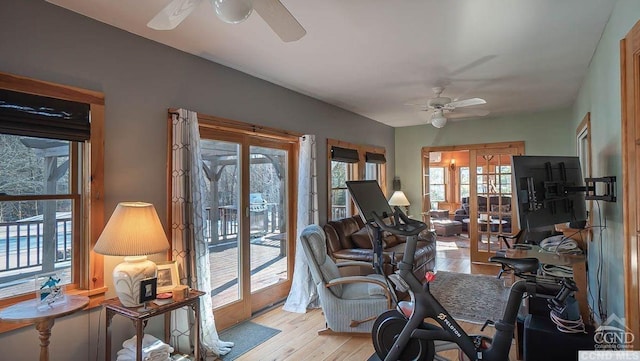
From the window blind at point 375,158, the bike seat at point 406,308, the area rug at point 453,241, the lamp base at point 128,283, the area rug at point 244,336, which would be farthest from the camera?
the area rug at point 453,241

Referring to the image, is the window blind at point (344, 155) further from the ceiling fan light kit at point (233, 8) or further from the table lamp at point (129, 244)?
the ceiling fan light kit at point (233, 8)

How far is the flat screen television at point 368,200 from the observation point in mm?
2279

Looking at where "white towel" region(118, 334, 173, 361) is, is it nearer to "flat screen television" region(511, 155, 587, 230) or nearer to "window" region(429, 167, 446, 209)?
"flat screen television" region(511, 155, 587, 230)

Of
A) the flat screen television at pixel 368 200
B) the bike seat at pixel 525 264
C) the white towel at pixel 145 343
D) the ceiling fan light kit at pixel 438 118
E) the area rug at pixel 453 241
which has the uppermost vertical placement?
the ceiling fan light kit at pixel 438 118

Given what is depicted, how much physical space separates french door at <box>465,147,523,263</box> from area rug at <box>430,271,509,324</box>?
1.14 meters

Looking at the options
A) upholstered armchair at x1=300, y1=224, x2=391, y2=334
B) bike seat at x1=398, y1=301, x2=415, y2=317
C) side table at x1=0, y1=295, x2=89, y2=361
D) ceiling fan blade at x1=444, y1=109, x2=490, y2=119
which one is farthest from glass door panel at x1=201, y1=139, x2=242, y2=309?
ceiling fan blade at x1=444, y1=109, x2=490, y2=119

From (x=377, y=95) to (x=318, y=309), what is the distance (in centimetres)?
278

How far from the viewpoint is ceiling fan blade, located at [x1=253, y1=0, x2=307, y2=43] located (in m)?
1.68

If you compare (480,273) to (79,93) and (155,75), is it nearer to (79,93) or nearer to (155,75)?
(155,75)

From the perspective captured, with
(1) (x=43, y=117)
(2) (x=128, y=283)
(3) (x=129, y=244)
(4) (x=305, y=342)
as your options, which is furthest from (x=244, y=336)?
(1) (x=43, y=117)

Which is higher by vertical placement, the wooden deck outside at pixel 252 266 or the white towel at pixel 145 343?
the wooden deck outside at pixel 252 266

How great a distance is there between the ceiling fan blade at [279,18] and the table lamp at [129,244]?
1.48 m

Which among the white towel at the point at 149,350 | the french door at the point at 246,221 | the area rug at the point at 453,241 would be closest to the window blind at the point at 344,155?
the french door at the point at 246,221

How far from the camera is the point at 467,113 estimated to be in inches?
221
